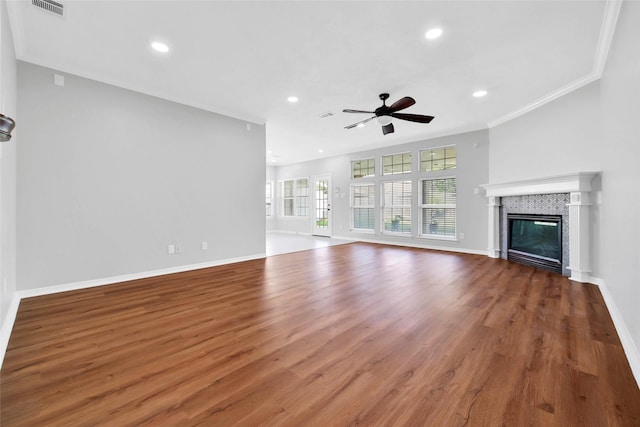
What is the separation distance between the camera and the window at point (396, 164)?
7.12m

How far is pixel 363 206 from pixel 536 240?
4270 mm

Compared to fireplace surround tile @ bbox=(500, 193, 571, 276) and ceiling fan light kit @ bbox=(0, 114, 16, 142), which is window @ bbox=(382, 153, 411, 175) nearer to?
fireplace surround tile @ bbox=(500, 193, 571, 276)

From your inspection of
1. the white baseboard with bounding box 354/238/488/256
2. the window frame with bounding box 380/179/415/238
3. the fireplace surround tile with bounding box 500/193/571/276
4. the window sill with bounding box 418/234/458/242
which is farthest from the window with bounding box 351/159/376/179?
the fireplace surround tile with bounding box 500/193/571/276

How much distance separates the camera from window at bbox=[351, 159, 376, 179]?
7.90 m

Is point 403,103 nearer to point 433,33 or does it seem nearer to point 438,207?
point 433,33

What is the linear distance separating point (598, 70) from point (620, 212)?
7.18 feet

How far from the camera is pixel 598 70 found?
11.1 feet

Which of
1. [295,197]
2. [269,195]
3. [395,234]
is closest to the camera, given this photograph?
[395,234]

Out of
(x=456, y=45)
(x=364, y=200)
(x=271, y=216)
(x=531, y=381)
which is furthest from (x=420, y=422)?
(x=271, y=216)

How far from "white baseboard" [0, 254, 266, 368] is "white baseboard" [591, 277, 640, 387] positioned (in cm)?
400

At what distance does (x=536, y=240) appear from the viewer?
15.2ft

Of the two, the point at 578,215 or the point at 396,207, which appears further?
the point at 396,207

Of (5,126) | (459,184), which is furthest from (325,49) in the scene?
(459,184)

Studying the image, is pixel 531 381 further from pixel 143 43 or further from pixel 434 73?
pixel 143 43
